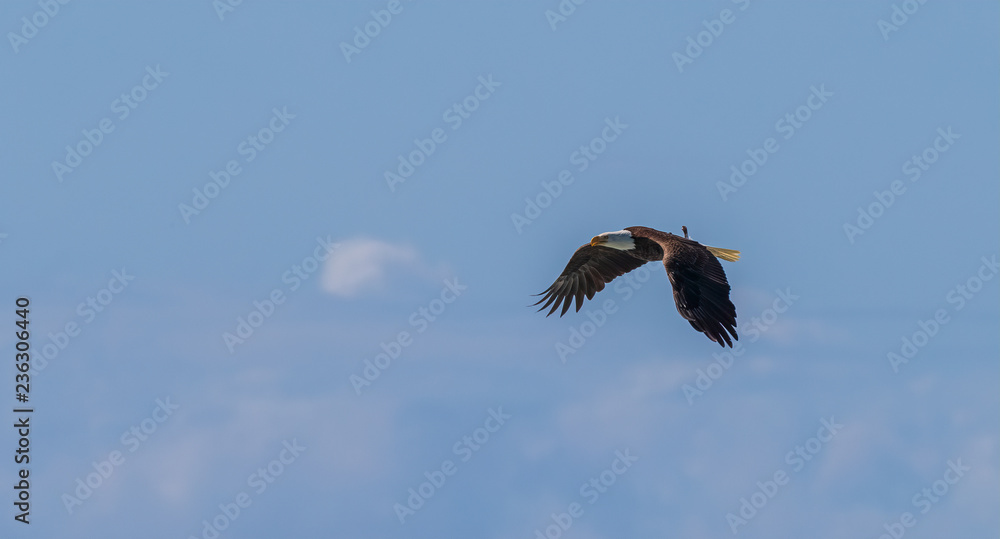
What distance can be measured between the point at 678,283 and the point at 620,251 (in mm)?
6159

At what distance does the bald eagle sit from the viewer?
24844 millimetres

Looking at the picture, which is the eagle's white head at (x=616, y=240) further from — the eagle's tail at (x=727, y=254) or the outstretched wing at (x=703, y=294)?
the outstretched wing at (x=703, y=294)

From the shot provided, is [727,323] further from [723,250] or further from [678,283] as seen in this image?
[723,250]

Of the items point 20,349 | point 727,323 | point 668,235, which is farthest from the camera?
point 20,349

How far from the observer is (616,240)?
3094 centimetres

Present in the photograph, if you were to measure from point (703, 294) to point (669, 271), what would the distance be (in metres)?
1.13

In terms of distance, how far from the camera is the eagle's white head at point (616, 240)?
30.8 meters

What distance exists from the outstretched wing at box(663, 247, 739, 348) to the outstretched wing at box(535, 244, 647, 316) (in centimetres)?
506

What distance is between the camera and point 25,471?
30.5 meters

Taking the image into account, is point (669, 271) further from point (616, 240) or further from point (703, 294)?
point (616, 240)

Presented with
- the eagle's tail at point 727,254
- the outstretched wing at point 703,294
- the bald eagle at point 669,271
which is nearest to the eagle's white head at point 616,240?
the bald eagle at point 669,271

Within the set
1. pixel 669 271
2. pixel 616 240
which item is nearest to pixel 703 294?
pixel 669 271

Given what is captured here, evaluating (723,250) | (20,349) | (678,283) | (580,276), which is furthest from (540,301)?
(20,349)

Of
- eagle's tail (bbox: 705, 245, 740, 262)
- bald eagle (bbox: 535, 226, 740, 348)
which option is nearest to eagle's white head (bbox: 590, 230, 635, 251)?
bald eagle (bbox: 535, 226, 740, 348)
